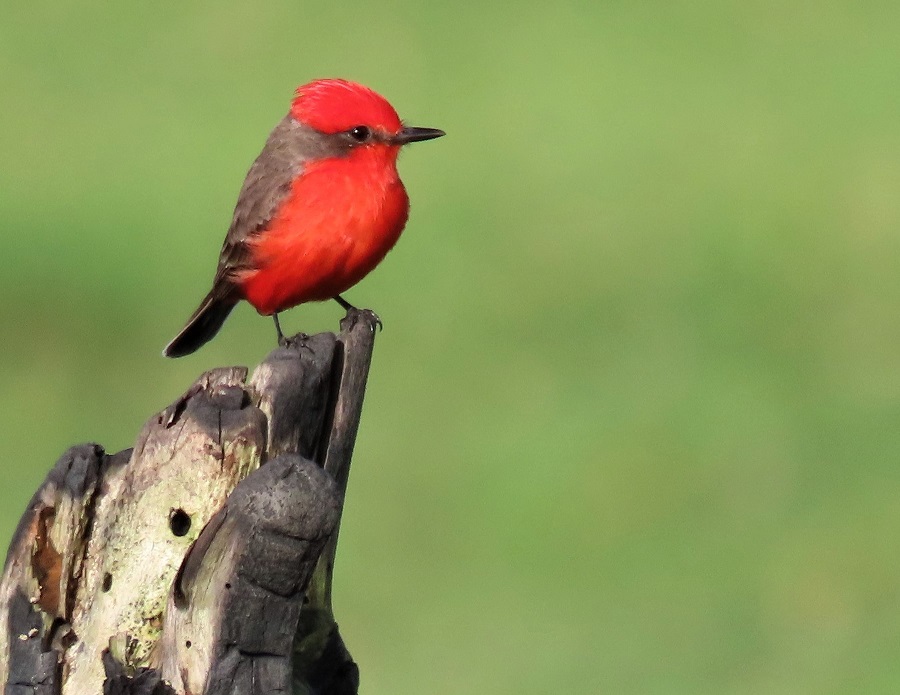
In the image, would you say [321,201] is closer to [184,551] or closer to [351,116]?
[351,116]

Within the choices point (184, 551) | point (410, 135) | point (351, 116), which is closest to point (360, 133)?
point (351, 116)

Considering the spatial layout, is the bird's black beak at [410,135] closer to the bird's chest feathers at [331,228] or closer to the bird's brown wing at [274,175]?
the bird's chest feathers at [331,228]

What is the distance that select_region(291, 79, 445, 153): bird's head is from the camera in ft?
20.8

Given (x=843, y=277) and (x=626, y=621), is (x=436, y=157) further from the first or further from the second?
(x=626, y=621)

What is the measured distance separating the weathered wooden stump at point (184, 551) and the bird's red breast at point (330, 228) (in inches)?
70.5

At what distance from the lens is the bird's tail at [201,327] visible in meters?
6.88

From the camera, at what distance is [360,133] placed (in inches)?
253

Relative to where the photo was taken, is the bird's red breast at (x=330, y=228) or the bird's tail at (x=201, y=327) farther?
the bird's tail at (x=201, y=327)

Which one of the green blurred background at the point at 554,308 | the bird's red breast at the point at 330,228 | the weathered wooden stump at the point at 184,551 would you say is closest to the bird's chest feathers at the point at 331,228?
the bird's red breast at the point at 330,228

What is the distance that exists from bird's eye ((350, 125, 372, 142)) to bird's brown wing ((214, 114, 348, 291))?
0.13ft

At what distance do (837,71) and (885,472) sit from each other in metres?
5.83

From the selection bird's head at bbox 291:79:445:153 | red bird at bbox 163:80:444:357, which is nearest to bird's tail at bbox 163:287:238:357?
red bird at bbox 163:80:444:357

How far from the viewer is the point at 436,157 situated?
47.8 ft

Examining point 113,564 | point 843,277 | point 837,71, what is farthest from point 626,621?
point 837,71
